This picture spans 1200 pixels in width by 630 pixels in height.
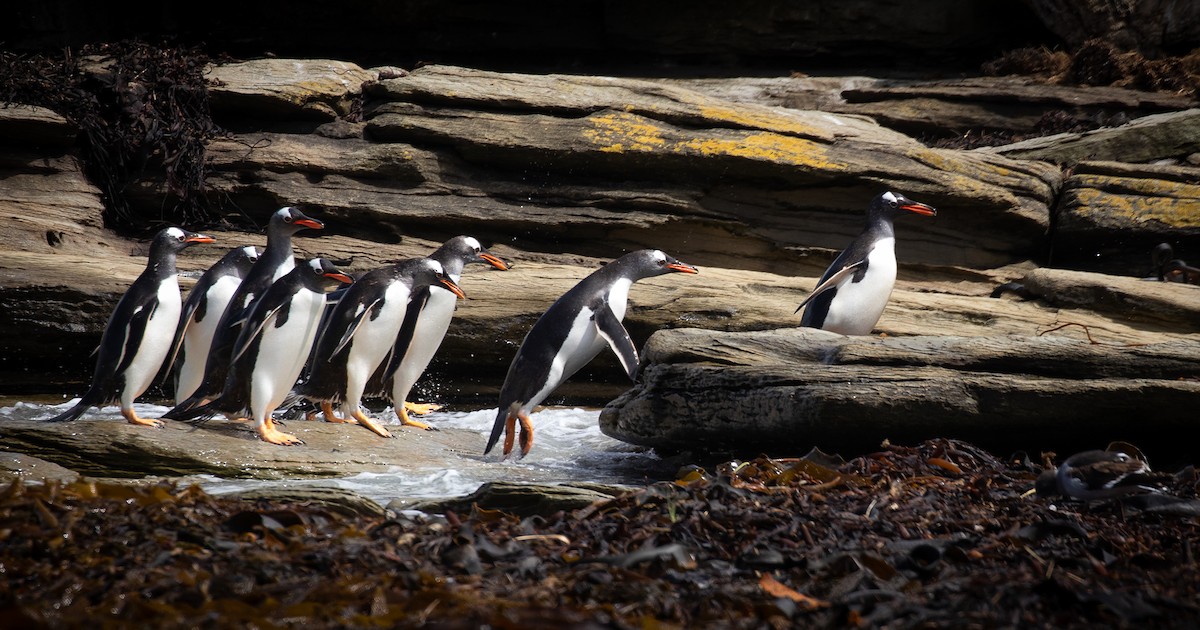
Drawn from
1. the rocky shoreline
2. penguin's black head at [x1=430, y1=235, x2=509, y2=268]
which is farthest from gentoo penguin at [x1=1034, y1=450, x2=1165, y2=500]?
penguin's black head at [x1=430, y1=235, x2=509, y2=268]

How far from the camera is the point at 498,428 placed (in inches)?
241

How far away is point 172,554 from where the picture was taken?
2980 millimetres

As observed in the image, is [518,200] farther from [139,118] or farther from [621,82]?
[139,118]

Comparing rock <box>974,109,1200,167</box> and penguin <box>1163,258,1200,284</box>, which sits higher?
rock <box>974,109,1200,167</box>

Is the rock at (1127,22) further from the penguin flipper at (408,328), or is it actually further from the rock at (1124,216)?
the penguin flipper at (408,328)

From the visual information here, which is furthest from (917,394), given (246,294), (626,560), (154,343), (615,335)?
(154,343)

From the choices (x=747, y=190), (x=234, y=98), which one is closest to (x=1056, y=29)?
(x=747, y=190)

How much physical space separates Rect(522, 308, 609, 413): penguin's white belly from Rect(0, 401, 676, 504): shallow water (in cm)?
36

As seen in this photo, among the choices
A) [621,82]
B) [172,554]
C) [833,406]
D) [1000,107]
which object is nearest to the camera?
[172,554]

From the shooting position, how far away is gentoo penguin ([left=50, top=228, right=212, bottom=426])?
6348mm

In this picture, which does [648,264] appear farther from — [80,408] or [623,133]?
[80,408]

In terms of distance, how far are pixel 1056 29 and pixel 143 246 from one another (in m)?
9.38

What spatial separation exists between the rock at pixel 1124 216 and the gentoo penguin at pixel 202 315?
671 centimetres

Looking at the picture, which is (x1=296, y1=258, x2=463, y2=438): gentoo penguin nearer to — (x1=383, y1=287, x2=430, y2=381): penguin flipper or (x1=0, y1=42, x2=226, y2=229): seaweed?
(x1=383, y1=287, x2=430, y2=381): penguin flipper
